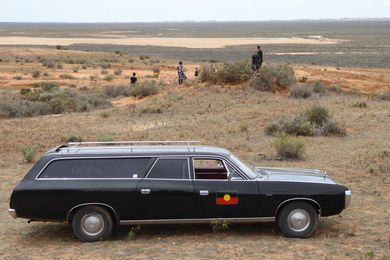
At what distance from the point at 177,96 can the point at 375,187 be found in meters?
15.2

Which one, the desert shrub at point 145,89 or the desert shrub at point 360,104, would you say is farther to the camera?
the desert shrub at point 145,89

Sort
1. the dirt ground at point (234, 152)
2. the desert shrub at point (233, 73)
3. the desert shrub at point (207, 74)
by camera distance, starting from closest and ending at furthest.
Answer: the dirt ground at point (234, 152) → the desert shrub at point (233, 73) → the desert shrub at point (207, 74)

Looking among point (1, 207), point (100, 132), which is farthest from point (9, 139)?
point (1, 207)

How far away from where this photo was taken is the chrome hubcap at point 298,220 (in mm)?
8719

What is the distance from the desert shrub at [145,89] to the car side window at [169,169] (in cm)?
2091

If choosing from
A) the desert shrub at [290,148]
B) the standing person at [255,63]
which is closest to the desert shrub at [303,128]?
the desert shrub at [290,148]

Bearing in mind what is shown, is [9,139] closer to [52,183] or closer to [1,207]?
[1,207]

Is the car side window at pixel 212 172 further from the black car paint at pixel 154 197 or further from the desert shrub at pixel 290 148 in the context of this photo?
the desert shrub at pixel 290 148

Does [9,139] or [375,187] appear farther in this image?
[9,139]

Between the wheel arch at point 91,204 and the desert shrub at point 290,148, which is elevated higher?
the wheel arch at point 91,204

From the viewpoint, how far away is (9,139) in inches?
727

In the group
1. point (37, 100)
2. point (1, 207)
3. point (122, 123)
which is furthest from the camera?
point (37, 100)

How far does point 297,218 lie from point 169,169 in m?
1.93

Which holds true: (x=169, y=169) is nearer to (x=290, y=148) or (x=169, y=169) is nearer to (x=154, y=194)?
(x=154, y=194)
